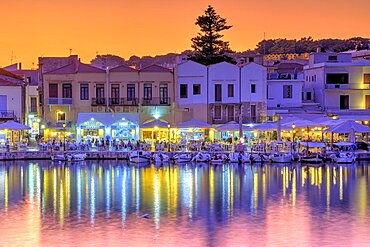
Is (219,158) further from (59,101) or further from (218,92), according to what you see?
(59,101)

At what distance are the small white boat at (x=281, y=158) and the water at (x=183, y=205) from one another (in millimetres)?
1247

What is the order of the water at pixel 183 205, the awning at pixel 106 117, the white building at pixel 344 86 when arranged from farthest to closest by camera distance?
the white building at pixel 344 86 → the awning at pixel 106 117 → the water at pixel 183 205

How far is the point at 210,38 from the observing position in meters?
76.8

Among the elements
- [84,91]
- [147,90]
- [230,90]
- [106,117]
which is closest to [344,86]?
[230,90]

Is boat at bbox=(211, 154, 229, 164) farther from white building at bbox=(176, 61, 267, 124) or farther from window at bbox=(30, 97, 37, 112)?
window at bbox=(30, 97, 37, 112)

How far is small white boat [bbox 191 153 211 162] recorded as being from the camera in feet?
172

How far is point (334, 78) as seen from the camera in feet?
215

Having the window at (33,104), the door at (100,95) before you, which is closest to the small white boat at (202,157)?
the door at (100,95)

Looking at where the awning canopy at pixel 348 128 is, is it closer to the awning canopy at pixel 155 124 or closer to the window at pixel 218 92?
the window at pixel 218 92

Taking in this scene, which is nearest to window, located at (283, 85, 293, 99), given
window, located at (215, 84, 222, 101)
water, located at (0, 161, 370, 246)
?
window, located at (215, 84, 222, 101)

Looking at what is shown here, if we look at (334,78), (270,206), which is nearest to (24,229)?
(270,206)

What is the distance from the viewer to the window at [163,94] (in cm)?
6000

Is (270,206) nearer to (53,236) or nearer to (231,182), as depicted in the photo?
(231,182)

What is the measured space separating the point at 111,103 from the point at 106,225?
28.5m
